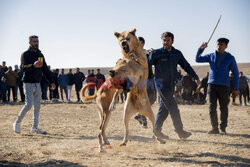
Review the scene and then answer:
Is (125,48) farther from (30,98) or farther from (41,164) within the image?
(30,98)

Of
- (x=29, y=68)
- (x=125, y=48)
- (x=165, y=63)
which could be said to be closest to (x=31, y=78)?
(x=29, y=68)

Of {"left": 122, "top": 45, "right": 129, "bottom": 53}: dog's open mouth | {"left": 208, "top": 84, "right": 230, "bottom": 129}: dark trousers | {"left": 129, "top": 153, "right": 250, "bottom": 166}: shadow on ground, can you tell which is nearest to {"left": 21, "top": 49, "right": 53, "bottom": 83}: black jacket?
{"left": 122, "top": 45, "right": 129, "bottom": 53}: dog's open mouth

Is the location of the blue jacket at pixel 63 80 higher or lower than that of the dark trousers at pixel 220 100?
higher

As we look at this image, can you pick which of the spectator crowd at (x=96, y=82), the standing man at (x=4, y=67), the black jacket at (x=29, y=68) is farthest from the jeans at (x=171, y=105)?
the standing man at (x=4, y=67)

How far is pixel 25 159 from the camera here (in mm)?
4223

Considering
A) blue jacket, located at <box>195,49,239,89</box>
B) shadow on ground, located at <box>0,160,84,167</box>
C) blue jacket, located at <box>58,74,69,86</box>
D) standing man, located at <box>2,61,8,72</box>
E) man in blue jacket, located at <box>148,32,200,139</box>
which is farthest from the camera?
blue jacket, located at <box>58,74,69,86</box>

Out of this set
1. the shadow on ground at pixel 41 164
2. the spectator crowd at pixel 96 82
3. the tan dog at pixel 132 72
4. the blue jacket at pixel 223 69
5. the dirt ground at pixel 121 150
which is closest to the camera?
→ the tan dog at pixel 132 72

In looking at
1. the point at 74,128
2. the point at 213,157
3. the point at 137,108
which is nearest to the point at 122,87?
the point at 137,108

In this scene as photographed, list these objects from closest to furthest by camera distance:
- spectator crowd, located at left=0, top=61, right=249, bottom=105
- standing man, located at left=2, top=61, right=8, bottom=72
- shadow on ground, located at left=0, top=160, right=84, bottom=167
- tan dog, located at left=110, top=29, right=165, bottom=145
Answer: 1. tan dog, located at left=110, top=29, right=165, bottom=145
2. shadow on ground, located at left=0, top=160, right=84, bottom=167
3. spectator crowd, located at left=0, top=61, right=249, bottom=105
4. standing man, located at left=2, top=61, right=8, bottom=72

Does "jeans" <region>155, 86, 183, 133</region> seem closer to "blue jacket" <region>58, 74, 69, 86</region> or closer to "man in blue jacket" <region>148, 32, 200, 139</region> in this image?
"man in blue jacket" <region>148, 32, 200, 139</region>

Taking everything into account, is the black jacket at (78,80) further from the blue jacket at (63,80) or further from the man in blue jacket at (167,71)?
the man in blue jacket at (167,71)

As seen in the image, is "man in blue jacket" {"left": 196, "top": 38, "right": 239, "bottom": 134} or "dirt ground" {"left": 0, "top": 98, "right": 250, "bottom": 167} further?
"man in blue jacket" {"left": 196, "top": 38, "right": 239, "bottom": 134}

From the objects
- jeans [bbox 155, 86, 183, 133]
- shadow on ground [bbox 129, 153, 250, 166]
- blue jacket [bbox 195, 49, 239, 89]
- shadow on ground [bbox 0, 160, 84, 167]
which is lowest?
shadow on ground [bbox 129, 153, 250, 166]

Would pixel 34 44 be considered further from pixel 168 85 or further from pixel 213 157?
pixel 213 157
